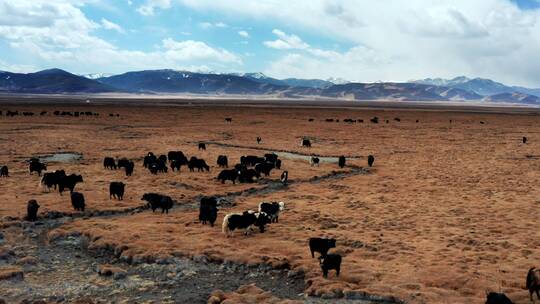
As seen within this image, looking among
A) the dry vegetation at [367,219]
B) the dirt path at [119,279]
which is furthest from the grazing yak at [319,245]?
the dirt path at [119,279]

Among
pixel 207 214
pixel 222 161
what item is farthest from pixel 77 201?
pixel 222 161

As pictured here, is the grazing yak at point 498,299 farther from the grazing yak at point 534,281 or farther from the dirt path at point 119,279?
the dirt path at point 119,279

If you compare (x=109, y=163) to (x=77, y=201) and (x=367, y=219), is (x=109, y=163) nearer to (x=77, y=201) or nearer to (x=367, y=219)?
(x=77, y=201)

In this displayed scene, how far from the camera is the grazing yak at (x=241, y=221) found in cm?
1811

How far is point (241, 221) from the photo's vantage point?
1820 centimetres

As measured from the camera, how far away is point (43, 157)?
127 feet

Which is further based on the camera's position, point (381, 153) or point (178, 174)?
point (381, 153)

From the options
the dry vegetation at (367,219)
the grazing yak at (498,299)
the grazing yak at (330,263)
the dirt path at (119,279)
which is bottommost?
the dirt path at (119,279)

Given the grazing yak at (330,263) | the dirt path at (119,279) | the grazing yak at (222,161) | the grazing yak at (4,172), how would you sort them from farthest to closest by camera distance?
the grazing yak at (222,161)
the grazing yak at (4,172)
the grazing yak at (330,263)
the dirt path at (119,279)

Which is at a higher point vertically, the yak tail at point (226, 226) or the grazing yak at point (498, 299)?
the grazing yak at point (498, 299)

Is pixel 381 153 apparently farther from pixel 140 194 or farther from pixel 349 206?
pixel 140 194

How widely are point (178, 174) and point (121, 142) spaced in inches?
805

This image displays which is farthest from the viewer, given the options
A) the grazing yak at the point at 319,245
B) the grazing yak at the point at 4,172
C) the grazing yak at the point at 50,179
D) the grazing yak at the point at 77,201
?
the grazing yak at the point at 4,172

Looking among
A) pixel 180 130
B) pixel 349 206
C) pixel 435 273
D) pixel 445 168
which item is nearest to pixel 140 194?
pixel 349 206
